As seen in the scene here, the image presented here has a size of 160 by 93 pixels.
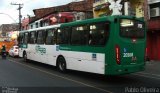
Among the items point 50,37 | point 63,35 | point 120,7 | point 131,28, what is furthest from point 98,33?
point 120,7

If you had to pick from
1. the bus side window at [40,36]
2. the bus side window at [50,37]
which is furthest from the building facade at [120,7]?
the bus side window at [50,37]

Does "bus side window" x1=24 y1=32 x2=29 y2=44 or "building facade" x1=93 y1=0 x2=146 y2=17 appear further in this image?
"building facade" x1=93 y1=0 x2=146 y2=17

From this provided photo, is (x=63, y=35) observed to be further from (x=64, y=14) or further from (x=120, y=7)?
(x=64, y=14)

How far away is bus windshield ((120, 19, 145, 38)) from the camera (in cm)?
1505

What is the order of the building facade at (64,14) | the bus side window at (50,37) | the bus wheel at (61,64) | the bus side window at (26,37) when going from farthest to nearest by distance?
the building facade at (64,14) < the bus side window at (26,37) < the bus side window at (50,37) < the bus wheel at (61,64)

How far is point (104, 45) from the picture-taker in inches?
592

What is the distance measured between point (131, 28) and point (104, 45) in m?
1.53

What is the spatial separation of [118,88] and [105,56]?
6.21 feet

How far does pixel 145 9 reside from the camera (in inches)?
1292

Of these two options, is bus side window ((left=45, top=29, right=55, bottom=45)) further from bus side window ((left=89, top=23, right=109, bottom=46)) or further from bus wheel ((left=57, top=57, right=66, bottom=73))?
bus side window ((left=89, top=23, right=109, bottom=46))

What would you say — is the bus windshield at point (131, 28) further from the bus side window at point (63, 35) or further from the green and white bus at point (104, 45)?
the bus side window at point (63, 35)

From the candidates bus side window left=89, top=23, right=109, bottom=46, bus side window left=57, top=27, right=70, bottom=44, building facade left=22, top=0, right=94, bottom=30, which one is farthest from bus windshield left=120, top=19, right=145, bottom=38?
building facade left=22, top=0, right=94, bottom=30

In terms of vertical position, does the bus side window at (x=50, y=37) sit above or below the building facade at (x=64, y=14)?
below

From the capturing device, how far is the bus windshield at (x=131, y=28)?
1505cm
